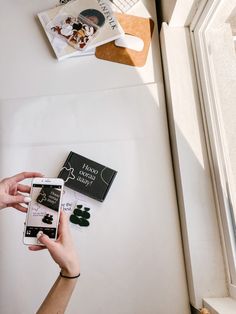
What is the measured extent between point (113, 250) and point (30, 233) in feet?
0.88

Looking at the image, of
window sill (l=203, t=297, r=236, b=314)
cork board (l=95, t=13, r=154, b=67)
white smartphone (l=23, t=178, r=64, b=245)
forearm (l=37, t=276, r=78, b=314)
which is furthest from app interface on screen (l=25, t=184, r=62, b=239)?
cork board (l=95, t=13, r=154, b=67)

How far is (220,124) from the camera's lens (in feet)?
2.55

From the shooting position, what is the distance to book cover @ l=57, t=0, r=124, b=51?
0.93 metres

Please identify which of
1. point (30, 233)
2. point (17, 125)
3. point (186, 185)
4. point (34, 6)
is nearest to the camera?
point (30, 233)

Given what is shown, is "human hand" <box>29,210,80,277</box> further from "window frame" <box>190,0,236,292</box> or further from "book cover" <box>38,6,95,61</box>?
"book cover" <box>38,6,95,61</box>

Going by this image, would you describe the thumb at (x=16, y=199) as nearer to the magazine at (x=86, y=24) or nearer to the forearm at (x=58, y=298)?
the forearm at (x=58, y=298)

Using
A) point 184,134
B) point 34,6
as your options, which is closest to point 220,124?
point 184,134

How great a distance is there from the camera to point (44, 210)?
0.63m

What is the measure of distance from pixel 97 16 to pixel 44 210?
70 centimetres

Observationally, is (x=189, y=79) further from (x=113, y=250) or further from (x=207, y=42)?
(x=113, y=250)

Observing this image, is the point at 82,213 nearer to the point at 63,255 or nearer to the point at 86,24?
the point at 63,255

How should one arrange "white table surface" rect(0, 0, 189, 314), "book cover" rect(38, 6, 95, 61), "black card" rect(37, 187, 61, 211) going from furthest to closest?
1. "book cover" rect(38, 6, 95, 61)
2. "white table surface" rect(0, 0, 189, 314)
3. "black card" rect(37, 187, 61, 211)

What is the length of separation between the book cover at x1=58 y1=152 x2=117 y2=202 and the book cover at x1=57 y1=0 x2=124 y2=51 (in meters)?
0.41

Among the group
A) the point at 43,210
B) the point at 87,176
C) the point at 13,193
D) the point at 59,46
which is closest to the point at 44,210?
the point at 43,210
